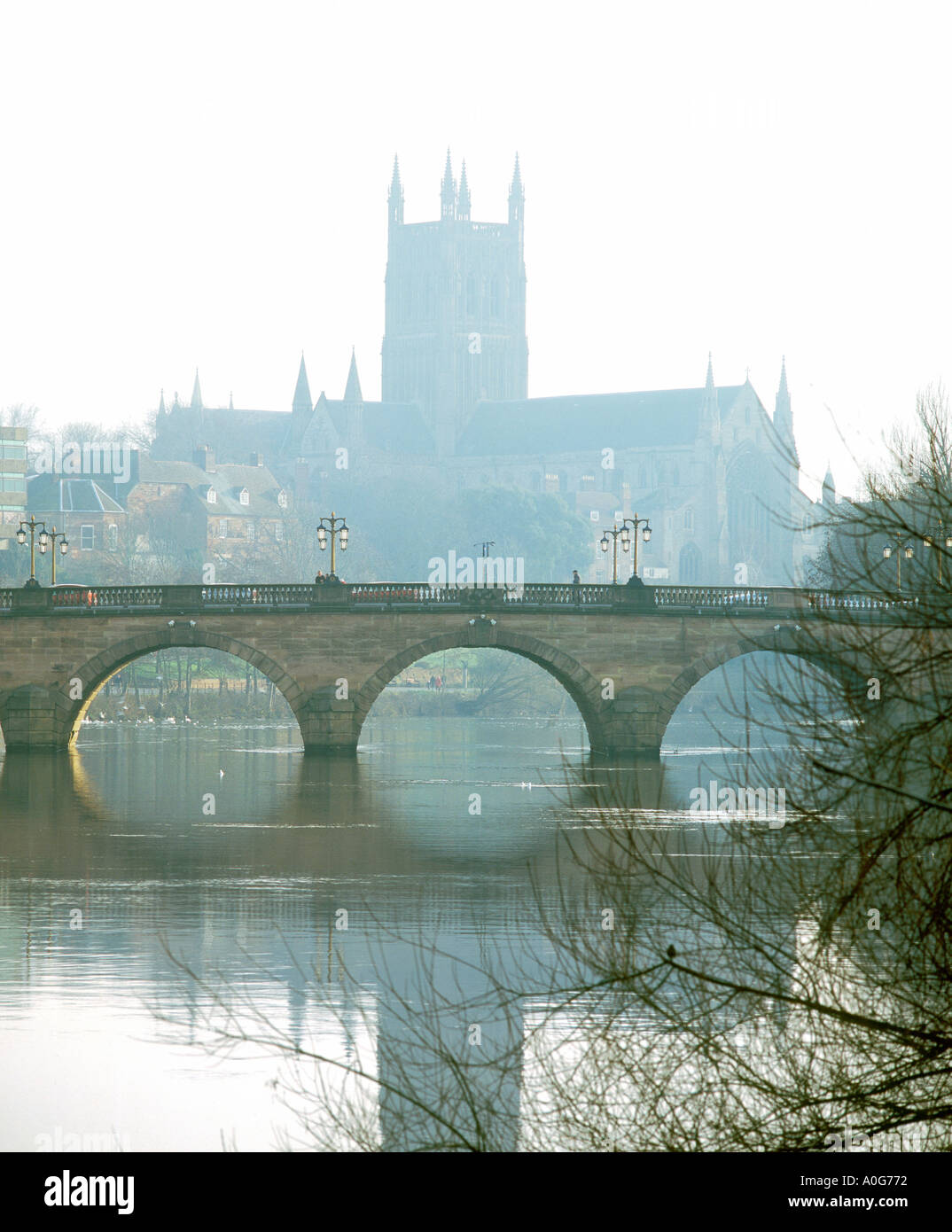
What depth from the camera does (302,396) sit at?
152 m

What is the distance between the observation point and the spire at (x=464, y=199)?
151500 mm

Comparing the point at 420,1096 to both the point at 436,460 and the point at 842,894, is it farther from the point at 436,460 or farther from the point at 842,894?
the point at 436,460

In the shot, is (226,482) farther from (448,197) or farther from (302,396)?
(448,197)

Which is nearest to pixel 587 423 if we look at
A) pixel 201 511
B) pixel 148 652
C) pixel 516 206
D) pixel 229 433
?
pixel 516 206

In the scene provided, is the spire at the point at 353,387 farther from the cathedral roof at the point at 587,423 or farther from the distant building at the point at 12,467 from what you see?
the distant building at the point at 12,467

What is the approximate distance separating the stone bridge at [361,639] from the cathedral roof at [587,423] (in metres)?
89.3

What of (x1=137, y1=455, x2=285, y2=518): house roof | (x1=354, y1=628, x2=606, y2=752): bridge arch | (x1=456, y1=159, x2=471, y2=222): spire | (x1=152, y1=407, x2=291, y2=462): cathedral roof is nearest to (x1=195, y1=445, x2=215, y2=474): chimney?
(x1=137, y1=455, x2=285, y2=518): house roof

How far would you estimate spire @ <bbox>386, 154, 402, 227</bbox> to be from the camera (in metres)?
152

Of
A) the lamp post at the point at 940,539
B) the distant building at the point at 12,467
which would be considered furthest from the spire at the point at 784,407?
the lamp post at the point at 940,539

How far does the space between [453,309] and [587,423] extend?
15.8m

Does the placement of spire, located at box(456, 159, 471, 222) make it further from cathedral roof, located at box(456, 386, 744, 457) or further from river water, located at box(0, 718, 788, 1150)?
river water, located at box(0, 718, 788, 1150)

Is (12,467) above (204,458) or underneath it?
underneath

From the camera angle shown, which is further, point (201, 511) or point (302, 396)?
point (302, 396)

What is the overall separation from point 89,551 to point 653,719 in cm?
5977
